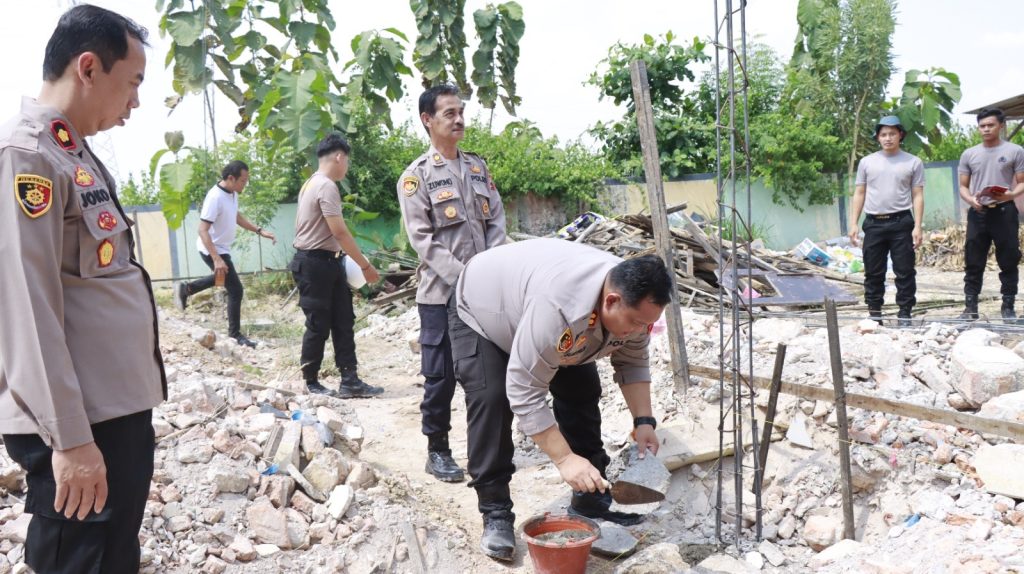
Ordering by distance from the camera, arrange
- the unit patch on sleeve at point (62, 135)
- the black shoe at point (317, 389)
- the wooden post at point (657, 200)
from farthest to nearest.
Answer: the black shoe at point (317, 389) < the wooden post at point (657, 200) < the unit patch on sleeve at point (62, 135)

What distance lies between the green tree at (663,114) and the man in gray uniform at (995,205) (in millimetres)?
8699

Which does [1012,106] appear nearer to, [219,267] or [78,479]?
[219,267]

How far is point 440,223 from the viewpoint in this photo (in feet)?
13.2

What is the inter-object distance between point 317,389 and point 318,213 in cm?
131

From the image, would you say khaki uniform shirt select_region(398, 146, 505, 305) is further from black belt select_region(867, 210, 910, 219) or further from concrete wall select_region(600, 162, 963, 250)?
concrete wall select_region(600, 162, 963, 250)

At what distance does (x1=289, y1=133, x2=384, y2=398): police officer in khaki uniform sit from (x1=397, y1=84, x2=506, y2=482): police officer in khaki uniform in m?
1.34

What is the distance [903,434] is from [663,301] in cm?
232

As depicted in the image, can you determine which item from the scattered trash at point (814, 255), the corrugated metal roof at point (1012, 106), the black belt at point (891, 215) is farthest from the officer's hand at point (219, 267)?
the corrugated metal roof at point (1012, 106)

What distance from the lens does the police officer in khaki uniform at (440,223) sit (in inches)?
156

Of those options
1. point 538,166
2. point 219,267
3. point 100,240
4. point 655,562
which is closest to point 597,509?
point 655,562

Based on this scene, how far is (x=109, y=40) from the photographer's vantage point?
178 centimetres

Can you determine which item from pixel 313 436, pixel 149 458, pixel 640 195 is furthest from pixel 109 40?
pixel 640 195

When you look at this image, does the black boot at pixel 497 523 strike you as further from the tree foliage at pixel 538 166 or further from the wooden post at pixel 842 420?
the tree foliage at pixel 538 166

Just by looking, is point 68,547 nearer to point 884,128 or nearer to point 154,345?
point 154,345
